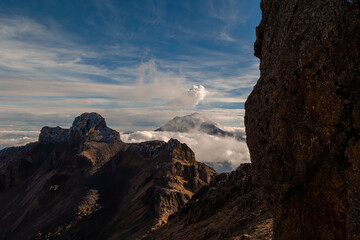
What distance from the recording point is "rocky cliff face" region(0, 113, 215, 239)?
235 feet

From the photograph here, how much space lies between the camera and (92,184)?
102 metres

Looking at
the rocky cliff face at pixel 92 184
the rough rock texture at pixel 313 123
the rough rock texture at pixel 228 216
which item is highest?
the rough rock texture at pixel 313 123

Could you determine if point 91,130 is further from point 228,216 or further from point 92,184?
point 228,216

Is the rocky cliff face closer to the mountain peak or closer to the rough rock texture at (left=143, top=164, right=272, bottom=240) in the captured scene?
the mountain peak

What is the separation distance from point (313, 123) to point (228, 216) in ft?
79.0

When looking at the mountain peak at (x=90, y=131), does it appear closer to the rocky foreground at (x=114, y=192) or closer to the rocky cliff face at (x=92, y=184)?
the rocky cliff face at (x=92, y=184)

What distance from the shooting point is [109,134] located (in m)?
130

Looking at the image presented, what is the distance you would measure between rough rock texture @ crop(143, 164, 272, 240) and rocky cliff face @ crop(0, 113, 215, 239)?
1862 cm

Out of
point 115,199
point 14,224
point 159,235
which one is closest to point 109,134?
point 115,199

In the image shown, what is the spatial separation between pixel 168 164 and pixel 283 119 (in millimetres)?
80102

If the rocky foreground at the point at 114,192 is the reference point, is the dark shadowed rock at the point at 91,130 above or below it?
above

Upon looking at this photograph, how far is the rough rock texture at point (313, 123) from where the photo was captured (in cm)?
939

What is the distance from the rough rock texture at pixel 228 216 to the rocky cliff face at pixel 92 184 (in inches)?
733

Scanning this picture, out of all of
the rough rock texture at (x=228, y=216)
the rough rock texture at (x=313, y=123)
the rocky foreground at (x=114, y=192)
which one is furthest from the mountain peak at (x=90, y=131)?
the rough rock texture at (x=313, y=123)
